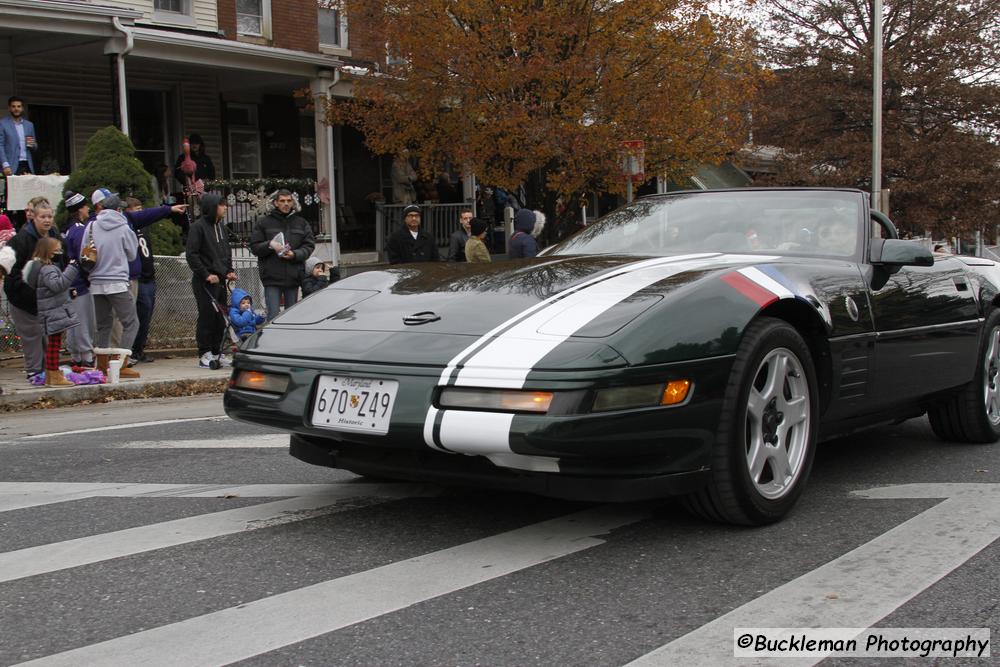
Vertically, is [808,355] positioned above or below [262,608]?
above

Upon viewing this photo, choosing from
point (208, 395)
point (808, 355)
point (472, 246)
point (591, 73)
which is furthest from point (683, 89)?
point (808, 355)

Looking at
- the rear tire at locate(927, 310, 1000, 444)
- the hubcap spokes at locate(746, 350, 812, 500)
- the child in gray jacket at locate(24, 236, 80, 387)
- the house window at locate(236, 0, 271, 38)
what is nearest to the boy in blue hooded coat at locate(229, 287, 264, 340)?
the child in gray jacket at locate(24, 236, 80, 387)

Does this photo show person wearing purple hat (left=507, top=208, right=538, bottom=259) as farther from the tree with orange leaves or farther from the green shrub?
the green shrub

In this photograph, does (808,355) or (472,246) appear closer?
(808,355)

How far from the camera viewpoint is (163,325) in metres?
12.9

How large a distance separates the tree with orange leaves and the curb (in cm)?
702

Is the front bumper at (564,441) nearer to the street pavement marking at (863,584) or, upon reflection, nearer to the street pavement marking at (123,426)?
the street pavement marking at (863,584)

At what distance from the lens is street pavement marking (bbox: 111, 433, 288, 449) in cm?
650

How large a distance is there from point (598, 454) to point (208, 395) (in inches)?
275

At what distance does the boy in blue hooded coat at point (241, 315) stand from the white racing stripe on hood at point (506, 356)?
7951 millimetres

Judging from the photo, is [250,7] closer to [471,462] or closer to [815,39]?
[815,39]

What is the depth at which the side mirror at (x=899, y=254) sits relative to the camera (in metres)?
5.15

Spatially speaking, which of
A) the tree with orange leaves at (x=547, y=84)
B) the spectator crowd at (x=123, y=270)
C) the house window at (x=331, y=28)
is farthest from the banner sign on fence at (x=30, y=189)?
the house window at (x=331, y=28)

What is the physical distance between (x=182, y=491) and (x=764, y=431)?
2658mm
